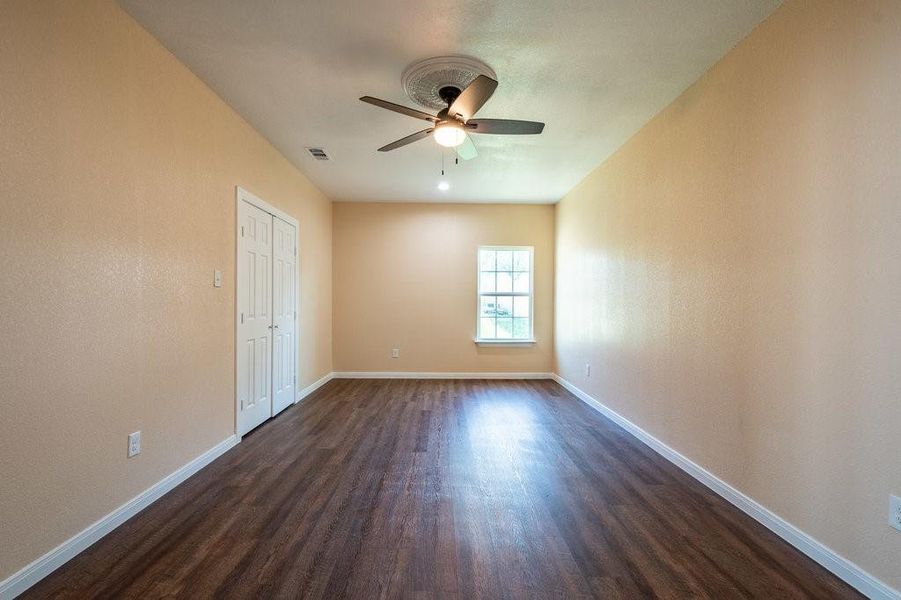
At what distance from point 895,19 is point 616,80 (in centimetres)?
130

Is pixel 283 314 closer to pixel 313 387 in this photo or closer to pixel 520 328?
pixel 313 387

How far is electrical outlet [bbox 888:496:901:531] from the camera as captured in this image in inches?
54.8

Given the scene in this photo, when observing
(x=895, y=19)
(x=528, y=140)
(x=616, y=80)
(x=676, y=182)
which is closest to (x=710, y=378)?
(x=676, y=182)

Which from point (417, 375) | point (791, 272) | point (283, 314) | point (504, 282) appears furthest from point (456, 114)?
point (417, 375)

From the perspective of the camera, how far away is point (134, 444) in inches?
80.3

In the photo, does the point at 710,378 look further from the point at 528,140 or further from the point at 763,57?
the point at 528,140

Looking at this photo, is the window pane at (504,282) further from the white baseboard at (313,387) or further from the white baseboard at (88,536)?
the white baseboard at (88,536)

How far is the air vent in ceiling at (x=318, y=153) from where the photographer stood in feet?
12.2

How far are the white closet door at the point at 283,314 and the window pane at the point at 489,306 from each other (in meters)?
2.74

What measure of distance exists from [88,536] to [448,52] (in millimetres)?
3140

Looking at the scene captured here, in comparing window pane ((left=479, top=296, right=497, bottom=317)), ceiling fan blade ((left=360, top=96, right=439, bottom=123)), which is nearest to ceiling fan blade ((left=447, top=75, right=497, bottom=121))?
ceiling fan blade ((left=360, top=96, right=439, bottom=123))

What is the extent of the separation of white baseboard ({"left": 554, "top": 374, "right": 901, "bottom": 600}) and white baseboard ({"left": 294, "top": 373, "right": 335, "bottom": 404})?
12.0ft

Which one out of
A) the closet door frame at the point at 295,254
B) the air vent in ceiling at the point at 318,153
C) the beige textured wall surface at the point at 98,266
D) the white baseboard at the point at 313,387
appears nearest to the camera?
the beige textured wall surface at the point at 98,266

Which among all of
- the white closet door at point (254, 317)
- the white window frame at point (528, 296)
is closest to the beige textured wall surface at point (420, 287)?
the white window frame at point (528, 296)
